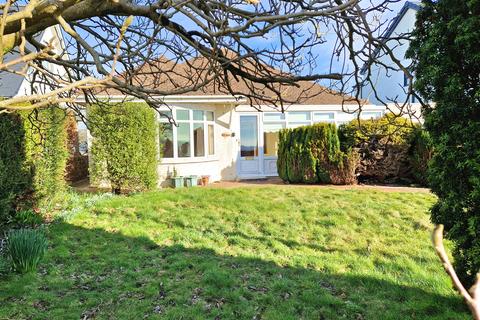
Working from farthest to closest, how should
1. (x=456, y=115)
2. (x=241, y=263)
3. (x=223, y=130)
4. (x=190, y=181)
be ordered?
(x=223, y=130) → (x=190, y=181) → (x=241, y=263) → (x=456, y=115)

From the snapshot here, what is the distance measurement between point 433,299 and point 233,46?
3812 mm

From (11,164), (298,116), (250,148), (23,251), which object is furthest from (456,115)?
(298,116)

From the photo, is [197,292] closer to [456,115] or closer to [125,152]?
[456,115]

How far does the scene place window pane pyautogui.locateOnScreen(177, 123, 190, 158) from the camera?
13117mm

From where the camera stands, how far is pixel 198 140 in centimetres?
1362

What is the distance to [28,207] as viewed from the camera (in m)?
7.69

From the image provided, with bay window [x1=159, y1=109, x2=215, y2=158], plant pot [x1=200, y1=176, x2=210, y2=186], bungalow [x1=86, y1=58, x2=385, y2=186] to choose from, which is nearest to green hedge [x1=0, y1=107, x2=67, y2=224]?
bungalow [x1=86, y1=58, x2=385, y2=186]

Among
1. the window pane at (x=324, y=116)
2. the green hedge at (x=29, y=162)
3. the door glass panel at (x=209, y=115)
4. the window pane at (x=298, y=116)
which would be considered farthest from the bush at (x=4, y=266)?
the window pane at (x=324, y=116)

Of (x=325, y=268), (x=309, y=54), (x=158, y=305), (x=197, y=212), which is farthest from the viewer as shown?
(x=197, y=212)

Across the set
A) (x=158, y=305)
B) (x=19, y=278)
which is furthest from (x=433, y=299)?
(x=19, y=278)

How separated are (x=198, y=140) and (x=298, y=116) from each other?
194 inches

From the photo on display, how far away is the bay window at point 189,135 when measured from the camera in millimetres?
12891

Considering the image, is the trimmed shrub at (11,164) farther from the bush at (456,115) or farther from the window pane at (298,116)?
the window pane at (298,116)

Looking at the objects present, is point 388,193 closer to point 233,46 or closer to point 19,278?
point 233,46
